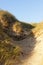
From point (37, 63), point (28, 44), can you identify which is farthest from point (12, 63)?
point (28, 44)

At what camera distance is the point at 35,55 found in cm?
950

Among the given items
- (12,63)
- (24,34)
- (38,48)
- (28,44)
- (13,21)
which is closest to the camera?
(12,63)

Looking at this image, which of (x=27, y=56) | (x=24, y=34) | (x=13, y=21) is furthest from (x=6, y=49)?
(x=13, y=21)

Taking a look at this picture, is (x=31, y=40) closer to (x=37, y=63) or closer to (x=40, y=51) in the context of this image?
(x=40, y=51)

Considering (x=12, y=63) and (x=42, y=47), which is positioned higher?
(x=42, y=47)

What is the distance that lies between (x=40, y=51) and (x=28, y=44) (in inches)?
61.3

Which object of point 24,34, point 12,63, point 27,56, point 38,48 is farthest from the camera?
point 24,34

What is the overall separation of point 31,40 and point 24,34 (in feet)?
3.89

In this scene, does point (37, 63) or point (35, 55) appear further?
point (35, 55)

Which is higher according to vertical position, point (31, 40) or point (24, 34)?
point (24, 34)

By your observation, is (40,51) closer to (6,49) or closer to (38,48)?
(38,48)

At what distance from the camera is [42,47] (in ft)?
34.4

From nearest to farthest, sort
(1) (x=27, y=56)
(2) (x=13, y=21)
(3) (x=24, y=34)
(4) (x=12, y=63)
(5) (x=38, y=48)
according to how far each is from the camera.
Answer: (4) (x=12, y=63)
(1) (x=27, y=56)
(5) (x=38, y=48)
(3) (x=24, y=34)
(2) (x=13, y=21)

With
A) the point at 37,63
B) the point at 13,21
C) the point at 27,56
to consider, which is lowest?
the point at 37,63
